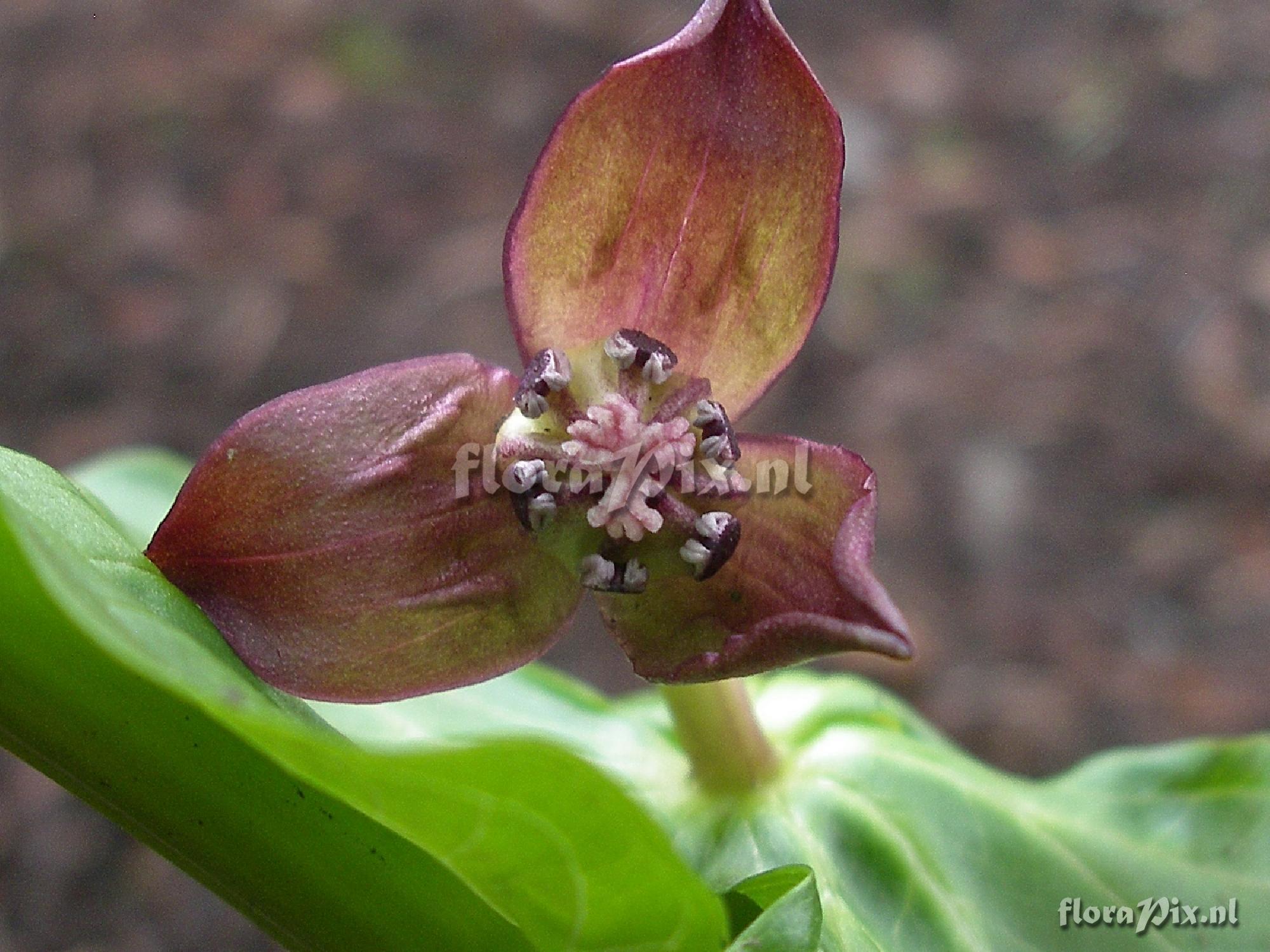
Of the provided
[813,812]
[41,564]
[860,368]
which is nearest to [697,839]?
A: [813,812]

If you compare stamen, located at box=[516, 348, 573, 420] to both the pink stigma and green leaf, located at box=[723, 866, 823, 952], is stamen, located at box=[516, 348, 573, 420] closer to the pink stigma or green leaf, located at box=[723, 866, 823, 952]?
the pink stigma

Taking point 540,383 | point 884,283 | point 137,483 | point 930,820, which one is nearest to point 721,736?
point 930,820

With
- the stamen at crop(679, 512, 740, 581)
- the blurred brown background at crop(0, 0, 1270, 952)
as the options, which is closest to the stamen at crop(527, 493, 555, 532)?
the stamen at crop(679, 512, 740, 581)

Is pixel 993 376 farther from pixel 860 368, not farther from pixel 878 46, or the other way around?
pixel 878 46

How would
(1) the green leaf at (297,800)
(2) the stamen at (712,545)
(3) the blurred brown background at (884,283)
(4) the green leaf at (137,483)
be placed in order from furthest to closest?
→ (3) the blurred brown background at (884,283) < (4) the green leaf at (137,483) < (2) the stamen at (712,545) < (1) the green leaf at (297,800)

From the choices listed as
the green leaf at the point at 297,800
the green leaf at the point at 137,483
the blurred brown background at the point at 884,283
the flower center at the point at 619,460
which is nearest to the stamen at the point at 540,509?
the flower center at the point at 619,460

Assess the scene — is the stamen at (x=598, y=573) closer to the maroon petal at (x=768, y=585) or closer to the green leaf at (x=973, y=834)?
the maroon petal at (x=768, y=585)
